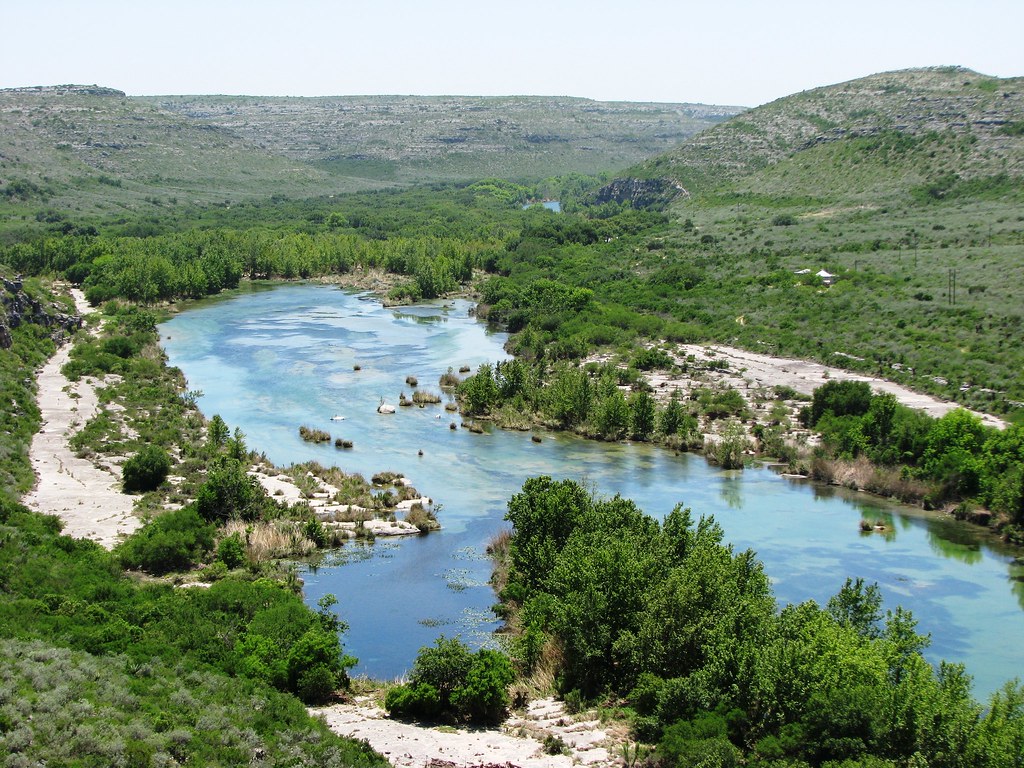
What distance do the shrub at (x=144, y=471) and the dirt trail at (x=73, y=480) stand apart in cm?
56

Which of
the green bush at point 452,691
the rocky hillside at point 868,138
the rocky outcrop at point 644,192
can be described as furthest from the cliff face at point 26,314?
the rocky outcrop at point 644,192

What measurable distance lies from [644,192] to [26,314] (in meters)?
98.9

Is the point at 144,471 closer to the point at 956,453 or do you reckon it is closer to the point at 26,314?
the point at 26,314

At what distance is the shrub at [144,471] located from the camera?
42.5m

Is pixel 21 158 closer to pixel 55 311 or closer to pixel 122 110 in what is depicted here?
pixel 122 110

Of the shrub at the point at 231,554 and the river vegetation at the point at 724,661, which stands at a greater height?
the river vegetation at the point at 724,661

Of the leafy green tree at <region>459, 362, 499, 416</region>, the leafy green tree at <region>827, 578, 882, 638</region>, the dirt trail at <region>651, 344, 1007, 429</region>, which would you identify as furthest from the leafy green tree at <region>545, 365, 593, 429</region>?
the leafy green tree at <region>827, 578, 882, 638</region>

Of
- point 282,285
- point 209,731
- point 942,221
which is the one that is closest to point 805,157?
point 942,221

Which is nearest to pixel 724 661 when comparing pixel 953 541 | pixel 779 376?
pixel 953 541

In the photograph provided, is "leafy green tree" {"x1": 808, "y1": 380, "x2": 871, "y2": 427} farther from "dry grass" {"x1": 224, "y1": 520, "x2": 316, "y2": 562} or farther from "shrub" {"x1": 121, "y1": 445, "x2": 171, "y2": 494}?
"shrub" {"x1": 121, "y1": 445, "x2": 171, "y2": 494}

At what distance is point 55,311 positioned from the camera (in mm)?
73750

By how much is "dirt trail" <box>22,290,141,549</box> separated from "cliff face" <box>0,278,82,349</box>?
26.1ft

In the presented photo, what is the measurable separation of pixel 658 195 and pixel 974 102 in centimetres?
4300

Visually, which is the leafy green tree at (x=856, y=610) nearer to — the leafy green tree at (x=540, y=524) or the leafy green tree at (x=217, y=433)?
the leafy green tree at (x=540, y=524)
